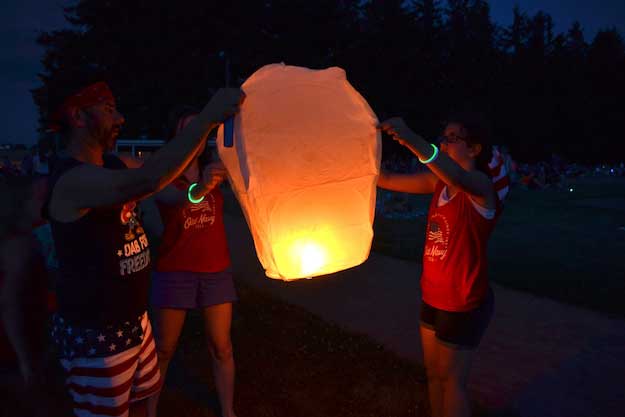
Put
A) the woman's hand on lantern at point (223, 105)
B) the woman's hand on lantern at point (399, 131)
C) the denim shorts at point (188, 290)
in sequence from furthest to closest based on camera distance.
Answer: the denim shorts at point (188, 290) → the woman's hand on lantern at point (399, 131) → the woman's hand on lantern at point (223, 105)

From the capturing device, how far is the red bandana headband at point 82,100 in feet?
6.04

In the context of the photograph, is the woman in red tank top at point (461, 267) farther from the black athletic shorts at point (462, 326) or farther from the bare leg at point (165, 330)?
the bare leg at point (165, 330)

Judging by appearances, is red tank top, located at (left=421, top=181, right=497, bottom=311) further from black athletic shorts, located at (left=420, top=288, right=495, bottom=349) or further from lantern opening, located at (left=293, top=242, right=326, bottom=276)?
lantern opening, located at (left=293, top=242, right=326, bottom=276)

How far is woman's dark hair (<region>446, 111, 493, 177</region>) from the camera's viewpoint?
2.43 m

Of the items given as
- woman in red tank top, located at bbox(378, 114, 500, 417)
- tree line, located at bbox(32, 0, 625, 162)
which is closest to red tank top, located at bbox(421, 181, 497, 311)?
woman in red tank top, located at bbox(378, 114, 500, 417)

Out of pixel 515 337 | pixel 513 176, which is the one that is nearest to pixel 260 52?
pixel 513 176

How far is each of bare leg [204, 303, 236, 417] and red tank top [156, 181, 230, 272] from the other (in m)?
0.27

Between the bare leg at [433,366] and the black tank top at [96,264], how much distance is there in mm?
1591

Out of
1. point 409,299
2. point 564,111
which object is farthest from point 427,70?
point 409,299

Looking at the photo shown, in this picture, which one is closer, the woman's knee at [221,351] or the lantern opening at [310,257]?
the lantern opening at [310,257]

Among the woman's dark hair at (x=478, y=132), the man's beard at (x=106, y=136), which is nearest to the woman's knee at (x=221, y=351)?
the man's beard at (x=106, y=136)

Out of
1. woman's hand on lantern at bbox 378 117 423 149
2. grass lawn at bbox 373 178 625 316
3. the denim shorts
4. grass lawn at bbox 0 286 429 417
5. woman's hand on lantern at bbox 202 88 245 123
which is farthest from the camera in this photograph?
grass lawn at bbox 373 178 625 316

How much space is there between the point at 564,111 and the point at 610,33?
12358mm

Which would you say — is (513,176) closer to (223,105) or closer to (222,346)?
(222,346)
